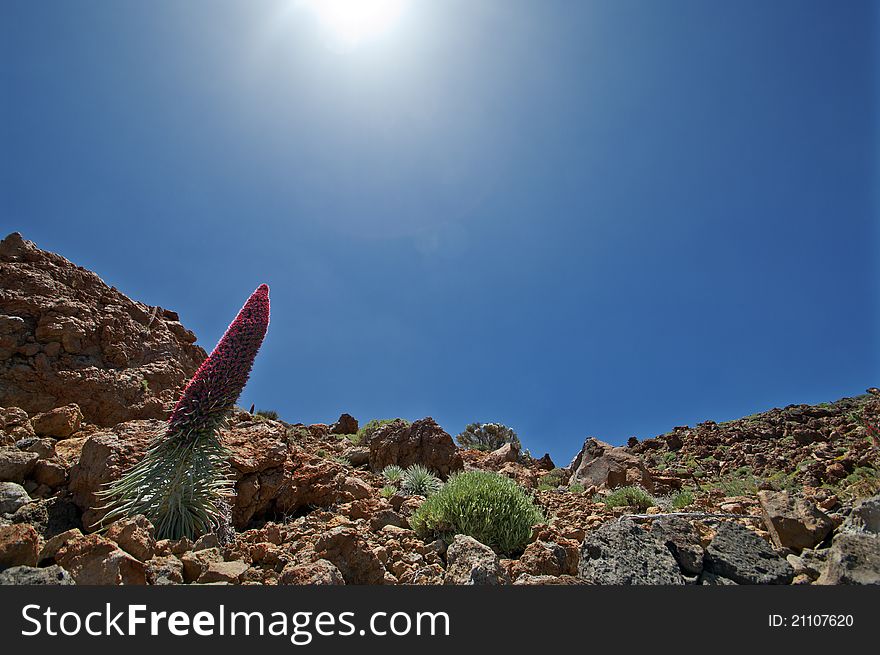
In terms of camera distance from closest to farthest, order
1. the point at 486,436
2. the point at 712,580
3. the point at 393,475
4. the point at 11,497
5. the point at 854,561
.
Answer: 1. the point at 854,561
2. the point at 712,580
3. the point at 11,497
4. the point at 393,475
5. the point at 486,436

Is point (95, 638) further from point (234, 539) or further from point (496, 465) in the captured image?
point (496, 465)

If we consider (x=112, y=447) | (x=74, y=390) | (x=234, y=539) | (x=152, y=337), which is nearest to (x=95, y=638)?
(x=234, y=539)

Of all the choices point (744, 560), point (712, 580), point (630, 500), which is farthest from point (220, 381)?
point (630, 500)

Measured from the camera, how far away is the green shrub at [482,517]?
4.94 meters

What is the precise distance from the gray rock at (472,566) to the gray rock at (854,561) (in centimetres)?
236

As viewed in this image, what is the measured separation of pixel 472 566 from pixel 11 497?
13.7ft

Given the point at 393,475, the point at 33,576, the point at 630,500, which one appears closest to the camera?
the point at 33,576

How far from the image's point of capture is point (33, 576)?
2.68 metres

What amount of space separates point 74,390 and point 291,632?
21.8ft

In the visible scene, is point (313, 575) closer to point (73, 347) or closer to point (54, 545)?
point (54, 545)

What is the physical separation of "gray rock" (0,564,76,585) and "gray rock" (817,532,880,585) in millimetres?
5201

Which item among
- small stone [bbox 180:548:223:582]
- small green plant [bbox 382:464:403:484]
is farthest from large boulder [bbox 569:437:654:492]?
small stone [bbox 180:548:223:582]

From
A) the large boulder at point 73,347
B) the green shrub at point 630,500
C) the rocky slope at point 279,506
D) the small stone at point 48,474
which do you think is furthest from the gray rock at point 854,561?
the large boulder at point 73,347

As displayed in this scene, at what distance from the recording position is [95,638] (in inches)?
94.1
